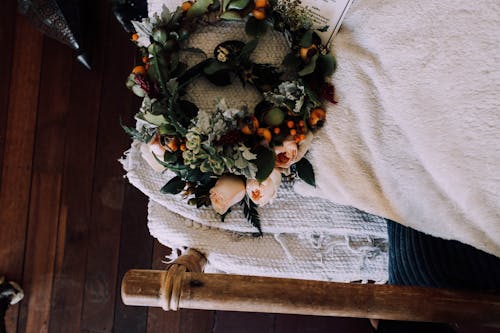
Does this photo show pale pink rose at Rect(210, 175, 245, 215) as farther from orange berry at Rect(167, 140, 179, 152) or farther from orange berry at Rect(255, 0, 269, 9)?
orange berry at Rect(255, 0, 269, 9)

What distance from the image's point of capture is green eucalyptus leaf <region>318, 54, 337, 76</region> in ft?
2.32

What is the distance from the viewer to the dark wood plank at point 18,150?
54.0 inches

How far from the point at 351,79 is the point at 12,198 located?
1.15m

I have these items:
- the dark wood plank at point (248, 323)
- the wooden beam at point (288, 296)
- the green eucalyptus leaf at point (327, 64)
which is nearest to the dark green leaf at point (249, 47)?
the green eucalyptus leaf at point (327, 64)

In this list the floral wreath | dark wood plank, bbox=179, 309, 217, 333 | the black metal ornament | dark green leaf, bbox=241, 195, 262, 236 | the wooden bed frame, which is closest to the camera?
the wooden bed frame

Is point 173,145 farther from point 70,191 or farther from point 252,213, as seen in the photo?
point 70,191

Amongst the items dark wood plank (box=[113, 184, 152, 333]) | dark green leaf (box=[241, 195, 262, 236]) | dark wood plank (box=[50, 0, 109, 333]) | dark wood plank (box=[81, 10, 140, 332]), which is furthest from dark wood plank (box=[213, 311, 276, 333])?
dark green leaf (box=[241, 195, 262, 236])

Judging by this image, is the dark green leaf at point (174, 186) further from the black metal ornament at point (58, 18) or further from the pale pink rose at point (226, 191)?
the black metal ornament at point (58, 18)

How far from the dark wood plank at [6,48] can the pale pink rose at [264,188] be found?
3.39 ft

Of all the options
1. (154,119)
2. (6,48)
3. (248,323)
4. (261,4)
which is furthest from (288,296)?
(6,48)

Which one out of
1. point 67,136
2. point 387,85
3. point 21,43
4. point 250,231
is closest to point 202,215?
point 250,231

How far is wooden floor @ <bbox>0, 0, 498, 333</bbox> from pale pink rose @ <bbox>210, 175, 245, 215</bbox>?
0.69 metres

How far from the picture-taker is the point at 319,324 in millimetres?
1301

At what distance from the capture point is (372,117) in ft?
2.22
